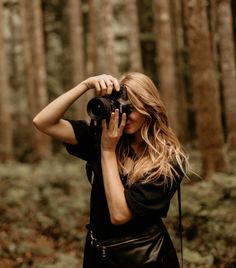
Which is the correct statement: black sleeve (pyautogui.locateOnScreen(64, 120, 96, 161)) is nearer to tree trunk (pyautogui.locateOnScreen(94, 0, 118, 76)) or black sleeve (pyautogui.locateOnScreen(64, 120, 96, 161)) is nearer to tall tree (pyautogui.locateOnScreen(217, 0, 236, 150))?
tree trunk (pyautogui.locateOnScreen(94, 0, 118, 76))

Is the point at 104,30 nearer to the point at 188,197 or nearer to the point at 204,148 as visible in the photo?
the point at 204,148

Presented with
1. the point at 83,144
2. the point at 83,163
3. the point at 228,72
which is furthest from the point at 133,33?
the point at 83,144

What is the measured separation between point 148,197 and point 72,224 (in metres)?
5.87

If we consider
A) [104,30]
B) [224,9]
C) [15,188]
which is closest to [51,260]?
[15,188]

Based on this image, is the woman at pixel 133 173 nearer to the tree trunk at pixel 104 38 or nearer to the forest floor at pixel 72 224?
the forest floor at pixel 72 224

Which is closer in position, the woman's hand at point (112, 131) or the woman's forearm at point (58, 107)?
the woman's hand at point (112, 131)

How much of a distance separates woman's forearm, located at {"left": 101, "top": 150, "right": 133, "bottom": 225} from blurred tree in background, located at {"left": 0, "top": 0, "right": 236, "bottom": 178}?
621cm

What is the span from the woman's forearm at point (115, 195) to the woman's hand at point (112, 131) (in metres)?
0.10

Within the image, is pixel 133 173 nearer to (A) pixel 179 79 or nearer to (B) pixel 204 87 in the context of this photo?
(B) pixel 204 87

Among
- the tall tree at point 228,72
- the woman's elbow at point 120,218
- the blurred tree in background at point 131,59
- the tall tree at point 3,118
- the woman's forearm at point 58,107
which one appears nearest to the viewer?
the woman's elbow at point 120,218

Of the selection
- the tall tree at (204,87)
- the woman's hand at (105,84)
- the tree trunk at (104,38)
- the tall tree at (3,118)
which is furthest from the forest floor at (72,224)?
the tall tree at (3,118)

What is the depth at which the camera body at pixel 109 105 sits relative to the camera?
8.84ft

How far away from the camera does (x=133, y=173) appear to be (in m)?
2.71

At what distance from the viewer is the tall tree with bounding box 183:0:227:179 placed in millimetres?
8523
